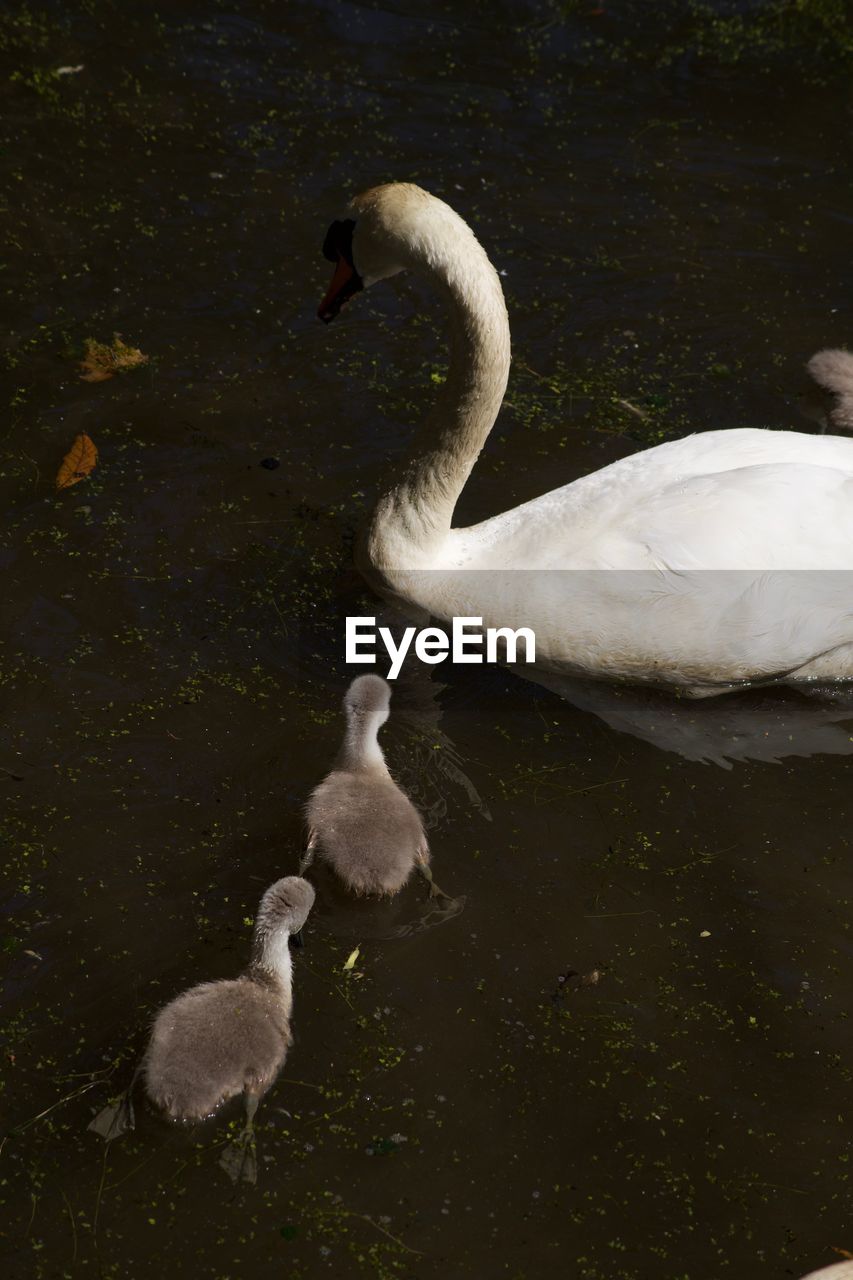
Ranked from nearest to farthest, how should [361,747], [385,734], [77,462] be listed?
[361,747] < [385,734] < [77,462]

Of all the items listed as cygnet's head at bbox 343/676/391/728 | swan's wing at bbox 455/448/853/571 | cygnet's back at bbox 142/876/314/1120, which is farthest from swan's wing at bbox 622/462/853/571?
cygnet's back at bbox 142/876/314/1120

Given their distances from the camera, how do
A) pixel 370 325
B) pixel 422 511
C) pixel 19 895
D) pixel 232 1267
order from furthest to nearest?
pixel 370 325 < pixel 422 511 < pixel 19 895 < pixel 232 1267

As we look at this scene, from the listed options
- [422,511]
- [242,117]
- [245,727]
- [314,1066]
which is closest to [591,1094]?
[314,1066]

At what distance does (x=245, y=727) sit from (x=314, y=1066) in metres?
1.41

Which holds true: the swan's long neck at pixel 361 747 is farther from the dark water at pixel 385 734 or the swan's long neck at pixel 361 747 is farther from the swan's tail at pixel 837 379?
the swan's tail at pixel 837 379

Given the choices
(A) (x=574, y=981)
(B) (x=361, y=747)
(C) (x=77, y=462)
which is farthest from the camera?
(C) (x=77, y=462)

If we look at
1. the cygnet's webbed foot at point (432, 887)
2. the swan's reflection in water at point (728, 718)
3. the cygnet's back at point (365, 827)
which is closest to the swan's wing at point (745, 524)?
the swan's reflection in water at point (728, 718)

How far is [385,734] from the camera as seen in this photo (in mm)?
5211

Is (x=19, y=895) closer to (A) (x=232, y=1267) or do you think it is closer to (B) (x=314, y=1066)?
(B) (x=314, y=1066)

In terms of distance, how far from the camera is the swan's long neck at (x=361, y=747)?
15.5 ft

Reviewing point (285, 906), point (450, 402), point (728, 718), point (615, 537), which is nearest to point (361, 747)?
point (285, 906)

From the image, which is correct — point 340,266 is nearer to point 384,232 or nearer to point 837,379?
point 384,232

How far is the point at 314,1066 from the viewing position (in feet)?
13.2

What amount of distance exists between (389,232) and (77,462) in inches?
73.7
